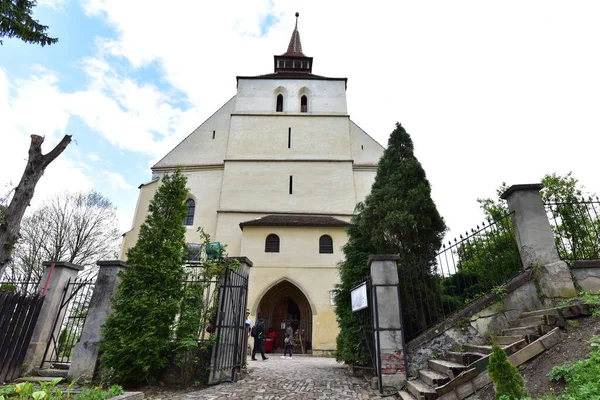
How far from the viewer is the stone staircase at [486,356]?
4.15 metres

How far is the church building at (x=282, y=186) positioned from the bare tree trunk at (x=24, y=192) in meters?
10.3

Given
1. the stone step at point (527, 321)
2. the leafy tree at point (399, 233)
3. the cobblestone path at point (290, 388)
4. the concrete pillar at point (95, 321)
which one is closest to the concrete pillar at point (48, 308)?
the concrete pillar at point (95, 321)

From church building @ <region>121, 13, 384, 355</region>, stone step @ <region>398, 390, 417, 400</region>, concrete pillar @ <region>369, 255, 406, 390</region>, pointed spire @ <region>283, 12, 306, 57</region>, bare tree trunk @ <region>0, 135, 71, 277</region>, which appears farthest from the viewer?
pointed spire @ <region>283, 12, 306, 57</region>

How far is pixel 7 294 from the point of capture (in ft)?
21.3

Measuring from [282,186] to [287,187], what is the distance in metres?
0.32

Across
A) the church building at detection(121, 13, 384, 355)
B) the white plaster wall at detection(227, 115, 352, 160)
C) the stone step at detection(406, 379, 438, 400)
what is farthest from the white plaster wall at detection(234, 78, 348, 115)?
the stone step at detection(406, 379, 438, 400)

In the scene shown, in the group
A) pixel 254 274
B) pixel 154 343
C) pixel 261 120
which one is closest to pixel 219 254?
pixel 154 343

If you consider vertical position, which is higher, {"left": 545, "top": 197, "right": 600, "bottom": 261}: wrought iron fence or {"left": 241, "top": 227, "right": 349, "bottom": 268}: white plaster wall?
{"left": 241, "top": 227, "right": 349, "bottom": 268}: white plaster wall

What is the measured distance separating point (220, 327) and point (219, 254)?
1.65 meters

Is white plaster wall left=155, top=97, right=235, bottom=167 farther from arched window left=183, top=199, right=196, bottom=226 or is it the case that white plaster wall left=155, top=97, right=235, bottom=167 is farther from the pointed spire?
the pointed spire

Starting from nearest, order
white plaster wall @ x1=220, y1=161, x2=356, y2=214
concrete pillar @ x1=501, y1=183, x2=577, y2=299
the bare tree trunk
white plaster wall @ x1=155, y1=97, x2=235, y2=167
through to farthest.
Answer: concrete pillar @ x1=501, y1=183, x2=577, y2=299 → the bare tree trunk → white plaster wall @ x1=220, y1=161, x2=356, y2=214 → white plaster wall @ x1=155, y1=97, x2=235, y2=167

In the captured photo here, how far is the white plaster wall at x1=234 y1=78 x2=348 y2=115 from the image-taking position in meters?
23.1

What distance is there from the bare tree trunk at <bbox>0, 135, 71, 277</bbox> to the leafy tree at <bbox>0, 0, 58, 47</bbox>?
2.40 meters

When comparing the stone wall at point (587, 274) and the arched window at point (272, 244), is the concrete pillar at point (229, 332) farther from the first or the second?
Answer: the arched window at point (272, 244)
